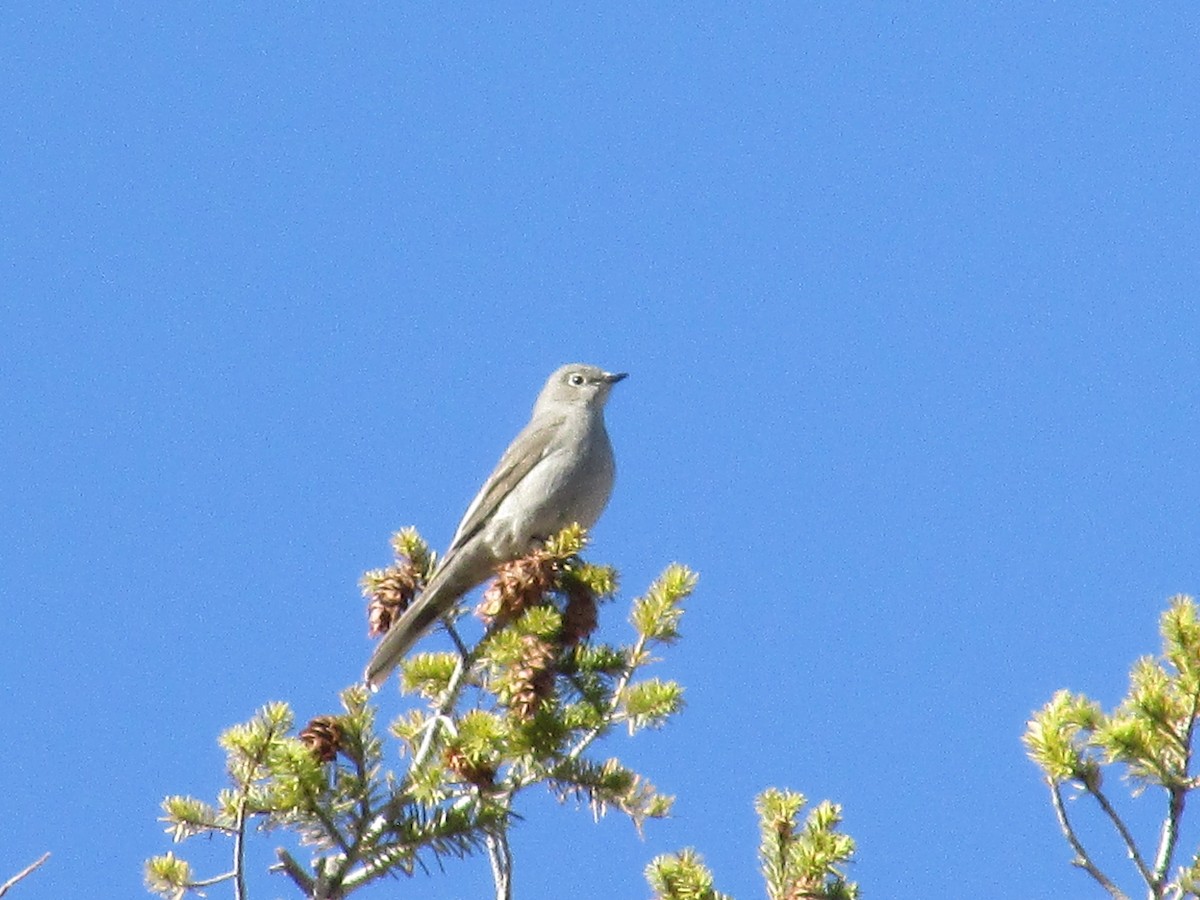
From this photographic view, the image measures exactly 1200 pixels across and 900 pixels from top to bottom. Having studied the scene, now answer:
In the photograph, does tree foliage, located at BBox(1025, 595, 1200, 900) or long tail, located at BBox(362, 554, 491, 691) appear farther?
long tail, located at BBox(362, 554, 491, 691)

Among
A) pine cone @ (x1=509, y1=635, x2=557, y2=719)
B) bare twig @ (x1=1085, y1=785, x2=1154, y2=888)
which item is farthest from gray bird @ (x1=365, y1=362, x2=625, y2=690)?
bare twig @ (x1=1085, y1=785, x2=1154, y2=888)

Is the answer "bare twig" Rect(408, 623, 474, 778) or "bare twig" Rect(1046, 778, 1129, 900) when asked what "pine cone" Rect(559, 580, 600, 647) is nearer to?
"bare twig" Rect(408, 623, 474, 778)

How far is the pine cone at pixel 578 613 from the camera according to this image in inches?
242

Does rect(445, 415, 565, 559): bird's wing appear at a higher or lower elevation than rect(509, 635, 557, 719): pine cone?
higher

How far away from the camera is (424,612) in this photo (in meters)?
6.98

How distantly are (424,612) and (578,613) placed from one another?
96cm

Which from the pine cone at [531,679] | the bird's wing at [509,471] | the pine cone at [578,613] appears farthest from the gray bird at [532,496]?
the pine cone at [531,679]

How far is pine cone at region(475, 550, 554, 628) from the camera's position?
6.41 m

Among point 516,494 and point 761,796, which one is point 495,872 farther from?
point 516,494

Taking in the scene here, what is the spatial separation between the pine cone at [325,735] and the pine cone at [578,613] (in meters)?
1.19

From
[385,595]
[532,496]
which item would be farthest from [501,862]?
[532,496]

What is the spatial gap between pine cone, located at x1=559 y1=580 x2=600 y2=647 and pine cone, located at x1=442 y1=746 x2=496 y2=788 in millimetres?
962

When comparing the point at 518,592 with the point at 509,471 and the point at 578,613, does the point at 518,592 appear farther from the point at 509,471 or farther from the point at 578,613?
the point at 509,471

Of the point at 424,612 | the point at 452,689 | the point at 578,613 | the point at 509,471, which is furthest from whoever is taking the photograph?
the point at 509,471
